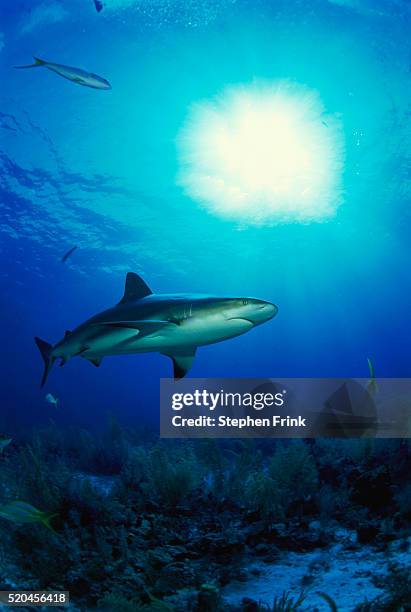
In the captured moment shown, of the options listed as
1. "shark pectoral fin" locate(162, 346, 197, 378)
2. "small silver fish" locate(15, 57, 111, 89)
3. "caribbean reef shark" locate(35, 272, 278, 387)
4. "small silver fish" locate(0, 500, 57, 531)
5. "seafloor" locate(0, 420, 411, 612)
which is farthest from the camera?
"small silver fish" locate(15, 57, 111, 89)

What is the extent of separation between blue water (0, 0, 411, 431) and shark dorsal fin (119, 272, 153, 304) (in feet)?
49.2

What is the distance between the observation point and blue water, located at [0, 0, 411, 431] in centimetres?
1484

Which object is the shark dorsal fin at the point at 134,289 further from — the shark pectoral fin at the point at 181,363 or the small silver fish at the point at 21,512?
the small silver fish at the point at 21,512

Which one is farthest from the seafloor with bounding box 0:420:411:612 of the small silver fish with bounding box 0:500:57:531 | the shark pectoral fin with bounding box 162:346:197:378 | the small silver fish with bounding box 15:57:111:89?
the small silver fish with bounding box 15:57:111:89

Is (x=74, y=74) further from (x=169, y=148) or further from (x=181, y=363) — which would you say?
(x=169, y=148)

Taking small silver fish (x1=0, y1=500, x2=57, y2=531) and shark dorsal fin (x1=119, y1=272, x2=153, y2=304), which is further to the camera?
shark dorsal fin (x1=119, y1=272, x2=153, y2=304)

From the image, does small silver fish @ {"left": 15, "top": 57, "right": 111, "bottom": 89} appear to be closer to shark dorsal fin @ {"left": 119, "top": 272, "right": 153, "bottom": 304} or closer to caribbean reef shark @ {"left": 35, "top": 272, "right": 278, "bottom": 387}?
shark dorsal fin @ {"left": 119, "top": 272, "right": 153, "bottom": 304}

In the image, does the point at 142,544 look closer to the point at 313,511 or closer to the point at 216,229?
the point at 313,511

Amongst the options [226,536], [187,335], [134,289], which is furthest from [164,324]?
[226,536]

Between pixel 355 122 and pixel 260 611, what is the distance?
21.5 meters

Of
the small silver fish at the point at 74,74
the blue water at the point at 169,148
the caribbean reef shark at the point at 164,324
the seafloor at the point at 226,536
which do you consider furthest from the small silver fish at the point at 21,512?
the blue water at the point at 169,148

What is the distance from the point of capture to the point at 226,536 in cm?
464

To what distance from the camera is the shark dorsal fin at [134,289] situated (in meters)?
4.44

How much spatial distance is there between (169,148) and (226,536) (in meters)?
20.8
